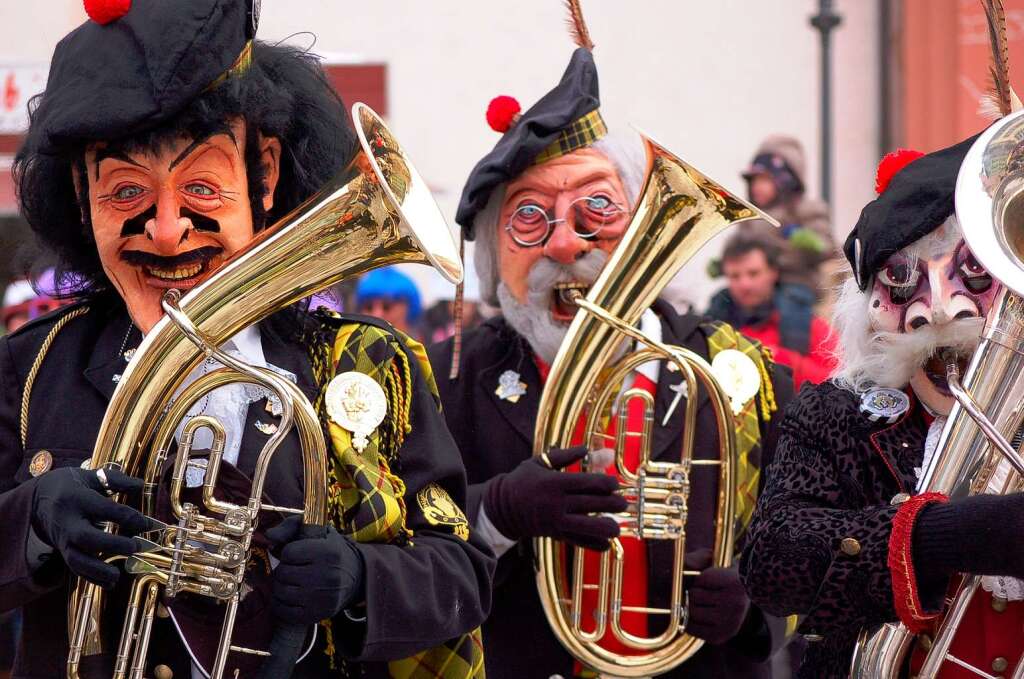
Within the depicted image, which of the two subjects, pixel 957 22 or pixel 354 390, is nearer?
pixel 354 390

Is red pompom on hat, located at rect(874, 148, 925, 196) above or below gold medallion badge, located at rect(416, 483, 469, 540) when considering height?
above

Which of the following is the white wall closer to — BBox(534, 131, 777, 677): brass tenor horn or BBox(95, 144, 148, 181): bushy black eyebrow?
BBox(534, 131, 777, 677): brass tenor horn

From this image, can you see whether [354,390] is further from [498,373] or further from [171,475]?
[498,373]

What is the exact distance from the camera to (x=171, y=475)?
3.01m

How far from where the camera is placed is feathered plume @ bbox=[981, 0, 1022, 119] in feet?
10.4

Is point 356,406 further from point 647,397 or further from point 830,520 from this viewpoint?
point 647,397

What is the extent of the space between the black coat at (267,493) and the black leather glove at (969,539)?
0.88 meters

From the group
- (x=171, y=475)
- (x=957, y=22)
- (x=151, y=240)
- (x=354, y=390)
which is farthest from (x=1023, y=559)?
(x=957, y=22)

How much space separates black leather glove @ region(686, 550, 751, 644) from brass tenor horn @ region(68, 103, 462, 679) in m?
1.29

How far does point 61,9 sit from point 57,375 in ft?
30.8

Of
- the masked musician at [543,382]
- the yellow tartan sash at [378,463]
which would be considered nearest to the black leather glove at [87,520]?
the yellow tartan sash at [378,463]

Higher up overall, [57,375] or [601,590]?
[57,375]

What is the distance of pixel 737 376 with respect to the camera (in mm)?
4242

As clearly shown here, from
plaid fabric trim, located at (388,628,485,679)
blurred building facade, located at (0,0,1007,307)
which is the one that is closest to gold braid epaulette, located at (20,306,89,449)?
plaid fabric trim, located at (388,628,485,679)
